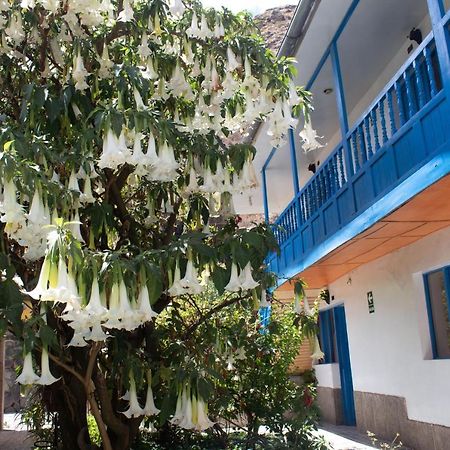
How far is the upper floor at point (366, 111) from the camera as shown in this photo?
17.9 ft

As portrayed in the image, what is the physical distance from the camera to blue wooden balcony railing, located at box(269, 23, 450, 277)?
217 inches

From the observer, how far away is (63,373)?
5559mm

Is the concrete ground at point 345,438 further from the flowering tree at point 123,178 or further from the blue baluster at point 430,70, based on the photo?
the blue baluster at point 430,70

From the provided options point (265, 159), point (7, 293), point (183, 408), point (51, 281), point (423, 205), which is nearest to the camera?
point (51, 281)

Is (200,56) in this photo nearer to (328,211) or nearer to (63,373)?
(63,373)

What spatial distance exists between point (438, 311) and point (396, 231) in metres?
1.59

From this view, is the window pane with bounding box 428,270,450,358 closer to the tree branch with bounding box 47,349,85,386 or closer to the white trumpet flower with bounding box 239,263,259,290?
the white trumpet flower with bounding box 239,263,259,290

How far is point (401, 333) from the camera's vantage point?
29.5ft

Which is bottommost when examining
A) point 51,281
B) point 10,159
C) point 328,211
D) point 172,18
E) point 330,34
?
point 51,281

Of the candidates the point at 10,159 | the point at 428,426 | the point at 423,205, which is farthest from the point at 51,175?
the point at 428,426

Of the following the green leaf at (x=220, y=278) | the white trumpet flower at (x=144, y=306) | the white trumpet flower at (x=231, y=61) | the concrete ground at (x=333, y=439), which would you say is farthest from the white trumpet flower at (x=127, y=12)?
the concrete ground at (x=333, y=439)

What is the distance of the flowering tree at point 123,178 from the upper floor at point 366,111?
1.13 meters

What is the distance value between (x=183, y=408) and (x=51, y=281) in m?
1.76

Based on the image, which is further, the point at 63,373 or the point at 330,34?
the point at 330,34
